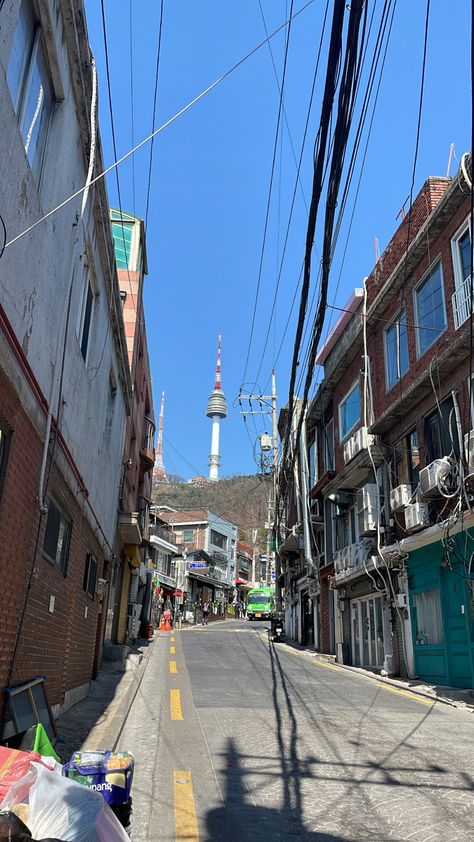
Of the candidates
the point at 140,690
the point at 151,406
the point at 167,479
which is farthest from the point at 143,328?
the point at 167,479

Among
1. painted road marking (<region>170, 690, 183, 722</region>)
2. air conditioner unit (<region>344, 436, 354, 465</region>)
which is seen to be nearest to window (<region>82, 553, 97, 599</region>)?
painted road marking (<region>170, 690, 183, 722</region>)

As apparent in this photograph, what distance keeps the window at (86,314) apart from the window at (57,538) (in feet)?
8.50

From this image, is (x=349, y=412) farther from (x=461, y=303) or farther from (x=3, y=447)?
(x=3, y=447)

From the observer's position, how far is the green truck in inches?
2250

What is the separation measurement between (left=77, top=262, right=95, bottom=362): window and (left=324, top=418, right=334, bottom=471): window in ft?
53.0

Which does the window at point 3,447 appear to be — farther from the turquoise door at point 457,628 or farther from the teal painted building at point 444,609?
the turquoise door at point 457,628

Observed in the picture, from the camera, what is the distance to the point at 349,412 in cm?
2219

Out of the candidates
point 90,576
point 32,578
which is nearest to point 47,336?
point 32,578

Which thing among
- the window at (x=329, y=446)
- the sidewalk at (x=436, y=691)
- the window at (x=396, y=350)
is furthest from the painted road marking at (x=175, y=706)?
the window at (x=329, y=446)

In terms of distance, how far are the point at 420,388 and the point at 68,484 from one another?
965cm

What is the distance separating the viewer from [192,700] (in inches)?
396

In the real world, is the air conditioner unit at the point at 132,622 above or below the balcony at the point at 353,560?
below

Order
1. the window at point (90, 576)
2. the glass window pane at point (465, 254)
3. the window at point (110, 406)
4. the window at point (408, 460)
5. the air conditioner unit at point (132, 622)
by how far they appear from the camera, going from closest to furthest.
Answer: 1. the window at point (90, 576)
2. the window at point (110, 406)
3. the glass window pane at point (465, 254)
4. the window at point (408, 460)
5. the air conditioner unit at point (132, 622)

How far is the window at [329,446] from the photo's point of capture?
982 inches
